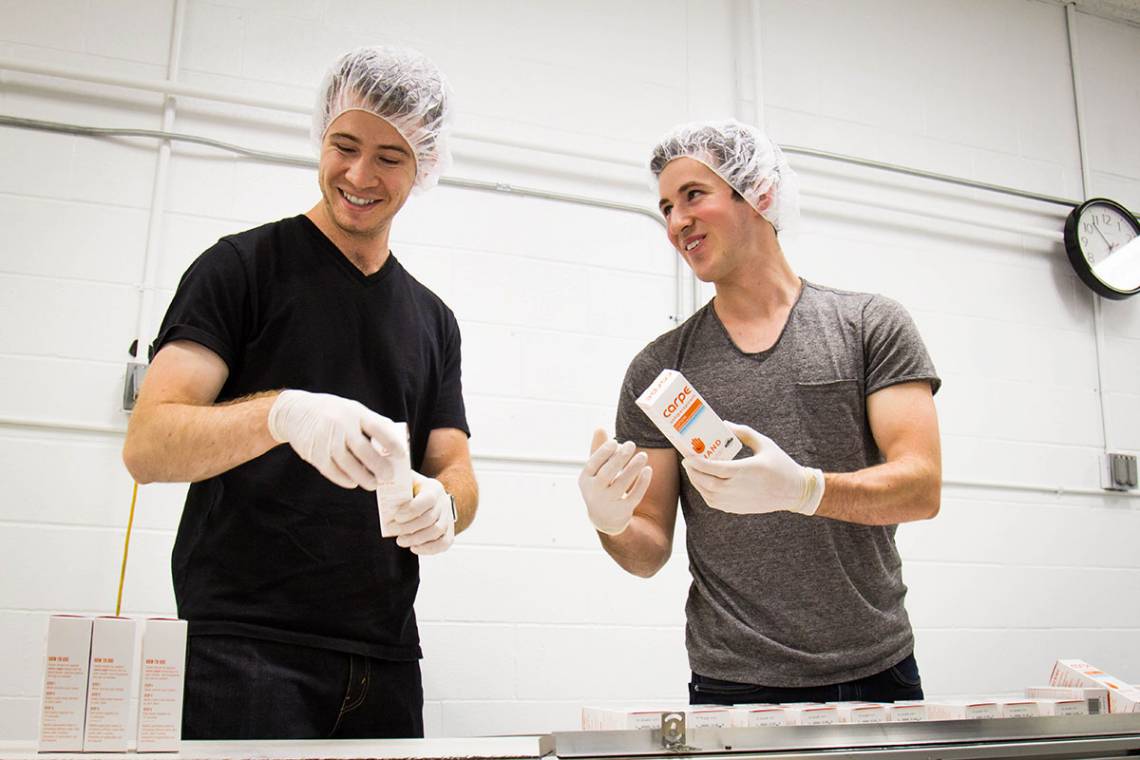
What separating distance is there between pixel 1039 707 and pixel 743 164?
3.59ft

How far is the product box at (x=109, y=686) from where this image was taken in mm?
997

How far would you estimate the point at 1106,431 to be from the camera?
3.34 meters

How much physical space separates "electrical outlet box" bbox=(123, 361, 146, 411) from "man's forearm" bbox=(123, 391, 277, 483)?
3.60ft

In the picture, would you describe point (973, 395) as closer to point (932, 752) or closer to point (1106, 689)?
point (1106, 689)

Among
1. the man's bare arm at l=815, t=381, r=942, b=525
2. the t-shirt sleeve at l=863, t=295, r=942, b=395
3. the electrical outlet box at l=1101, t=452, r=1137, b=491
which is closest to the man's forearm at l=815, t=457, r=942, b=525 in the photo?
the man's bare arm at l=815, t=381, r=942, b=525

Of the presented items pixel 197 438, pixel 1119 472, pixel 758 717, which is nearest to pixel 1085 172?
pixel 1119 472

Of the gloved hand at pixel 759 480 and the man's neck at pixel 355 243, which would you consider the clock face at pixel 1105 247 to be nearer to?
the gloved hand at pixel 759 480

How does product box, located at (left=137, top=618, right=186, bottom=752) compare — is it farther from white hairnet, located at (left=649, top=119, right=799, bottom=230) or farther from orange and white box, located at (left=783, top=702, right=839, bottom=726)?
white hairnet, located at (left=649, top=119, right=799, bottom=230)

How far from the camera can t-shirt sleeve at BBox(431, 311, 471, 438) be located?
163 centimetres

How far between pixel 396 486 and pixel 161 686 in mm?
353

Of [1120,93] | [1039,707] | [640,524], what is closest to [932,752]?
[1039,707]

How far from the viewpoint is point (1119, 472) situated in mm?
3275

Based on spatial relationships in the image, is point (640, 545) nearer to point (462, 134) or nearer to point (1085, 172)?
point (462, 134)

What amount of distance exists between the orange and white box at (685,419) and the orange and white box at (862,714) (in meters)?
0.43
